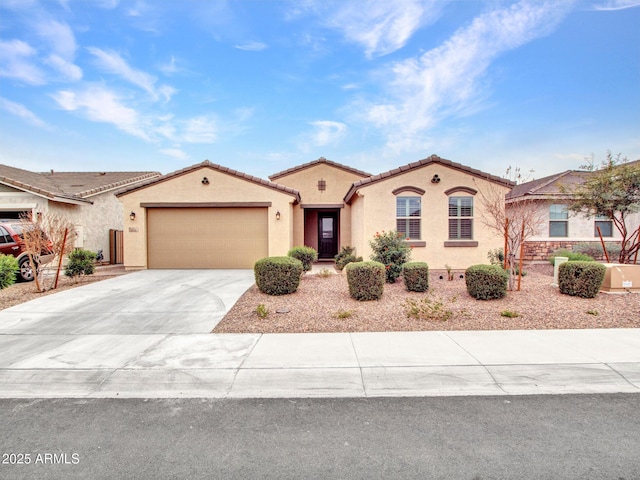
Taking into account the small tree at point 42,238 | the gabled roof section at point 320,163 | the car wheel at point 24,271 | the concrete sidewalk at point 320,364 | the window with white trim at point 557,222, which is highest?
the gabled roof section at point 320,163

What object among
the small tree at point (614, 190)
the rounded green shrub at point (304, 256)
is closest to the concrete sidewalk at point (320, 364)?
the rounded green shrub at point (304, 256)

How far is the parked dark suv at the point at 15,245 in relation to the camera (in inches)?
427

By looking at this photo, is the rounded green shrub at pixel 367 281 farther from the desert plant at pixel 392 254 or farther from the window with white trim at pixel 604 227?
the window with white trim at pixel 604 227

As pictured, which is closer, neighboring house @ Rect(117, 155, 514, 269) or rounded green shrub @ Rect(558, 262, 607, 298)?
rounded green shrub @ Rect(558, 262, 607, 298)

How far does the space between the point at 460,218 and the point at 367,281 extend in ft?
22.0

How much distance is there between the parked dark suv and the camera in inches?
427

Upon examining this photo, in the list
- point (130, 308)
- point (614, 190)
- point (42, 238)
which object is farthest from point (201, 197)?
point (614, 190)

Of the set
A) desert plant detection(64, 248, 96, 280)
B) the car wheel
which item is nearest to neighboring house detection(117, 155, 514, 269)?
desert plant detection(64, 248, 96, 280)

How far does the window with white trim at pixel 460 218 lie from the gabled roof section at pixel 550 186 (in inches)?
146

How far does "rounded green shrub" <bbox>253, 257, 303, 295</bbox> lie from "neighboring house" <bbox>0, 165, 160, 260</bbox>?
841 centimetres

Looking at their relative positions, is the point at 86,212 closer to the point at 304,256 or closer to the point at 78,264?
the point at 78,264

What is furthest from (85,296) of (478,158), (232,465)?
(478,158)

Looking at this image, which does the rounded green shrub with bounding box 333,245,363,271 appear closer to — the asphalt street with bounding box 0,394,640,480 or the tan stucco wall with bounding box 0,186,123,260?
the asphalt street with bounding box 0,394,640,480

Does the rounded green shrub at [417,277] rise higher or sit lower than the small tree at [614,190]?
lower
